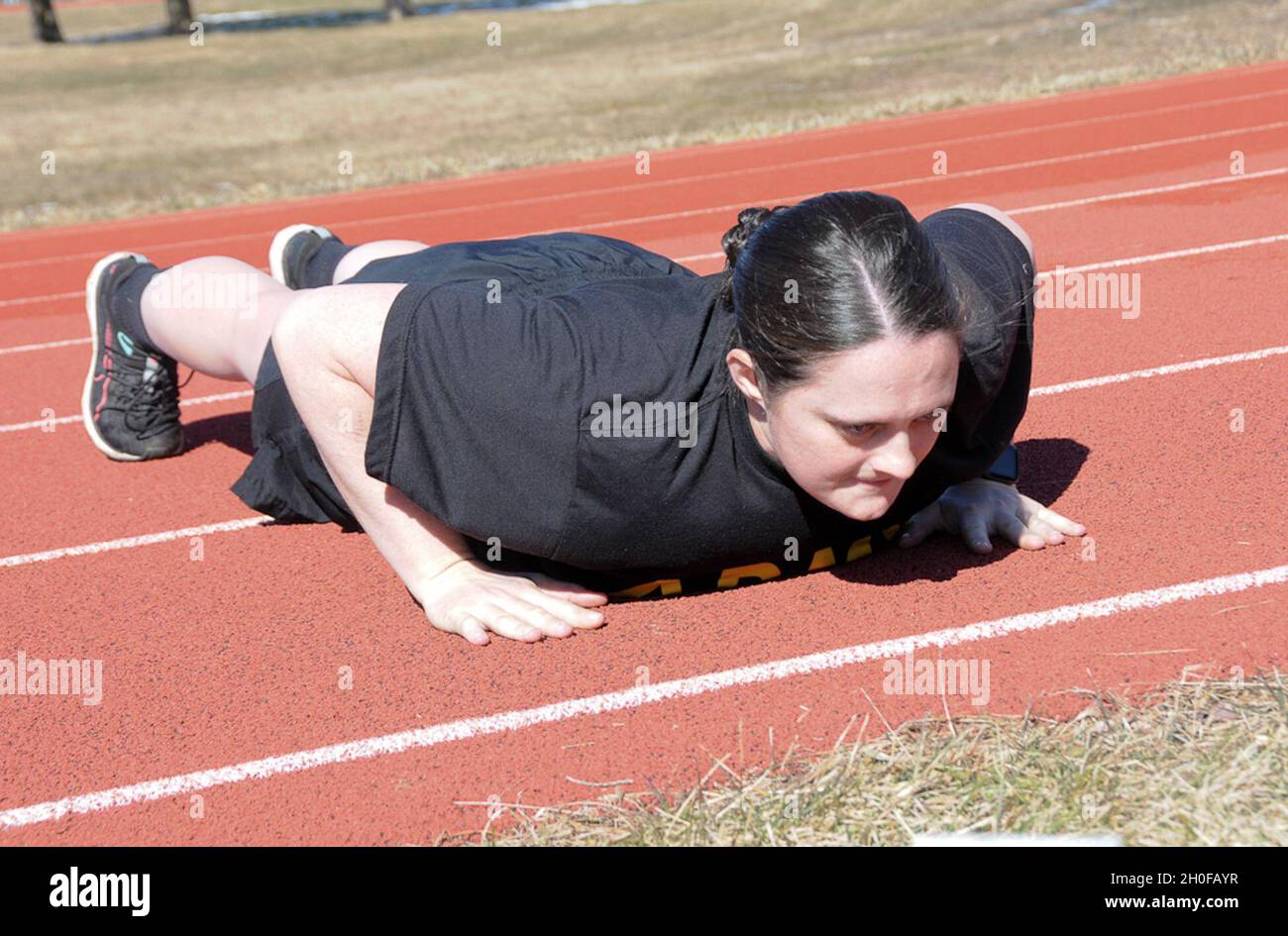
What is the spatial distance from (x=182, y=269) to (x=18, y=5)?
4757cm

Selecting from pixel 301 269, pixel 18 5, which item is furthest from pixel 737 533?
pixel 18 5

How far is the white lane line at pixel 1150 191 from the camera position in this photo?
333 inches

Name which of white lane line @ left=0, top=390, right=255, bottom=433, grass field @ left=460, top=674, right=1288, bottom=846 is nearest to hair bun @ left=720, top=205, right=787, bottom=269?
grass field @ left=460, top=674, right=1288, bottom=846

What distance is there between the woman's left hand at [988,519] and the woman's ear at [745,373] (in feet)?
2.99

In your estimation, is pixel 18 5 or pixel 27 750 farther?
pixel 18 5

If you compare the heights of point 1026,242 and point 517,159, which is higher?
point 517,159

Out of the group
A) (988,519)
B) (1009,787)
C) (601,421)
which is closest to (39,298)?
(601,421)

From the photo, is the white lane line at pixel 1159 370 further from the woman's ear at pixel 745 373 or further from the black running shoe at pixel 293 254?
the black running shoe at pixel 293 254

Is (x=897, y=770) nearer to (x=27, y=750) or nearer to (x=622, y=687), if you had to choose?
(x=622, y=687)

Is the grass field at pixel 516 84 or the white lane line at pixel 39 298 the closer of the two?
the white lane line at pixel 39 298

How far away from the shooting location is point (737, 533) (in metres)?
3.25

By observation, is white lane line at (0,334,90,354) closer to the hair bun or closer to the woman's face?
the hair bun

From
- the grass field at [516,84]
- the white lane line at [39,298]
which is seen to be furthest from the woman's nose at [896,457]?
the grass field at [516,84]
